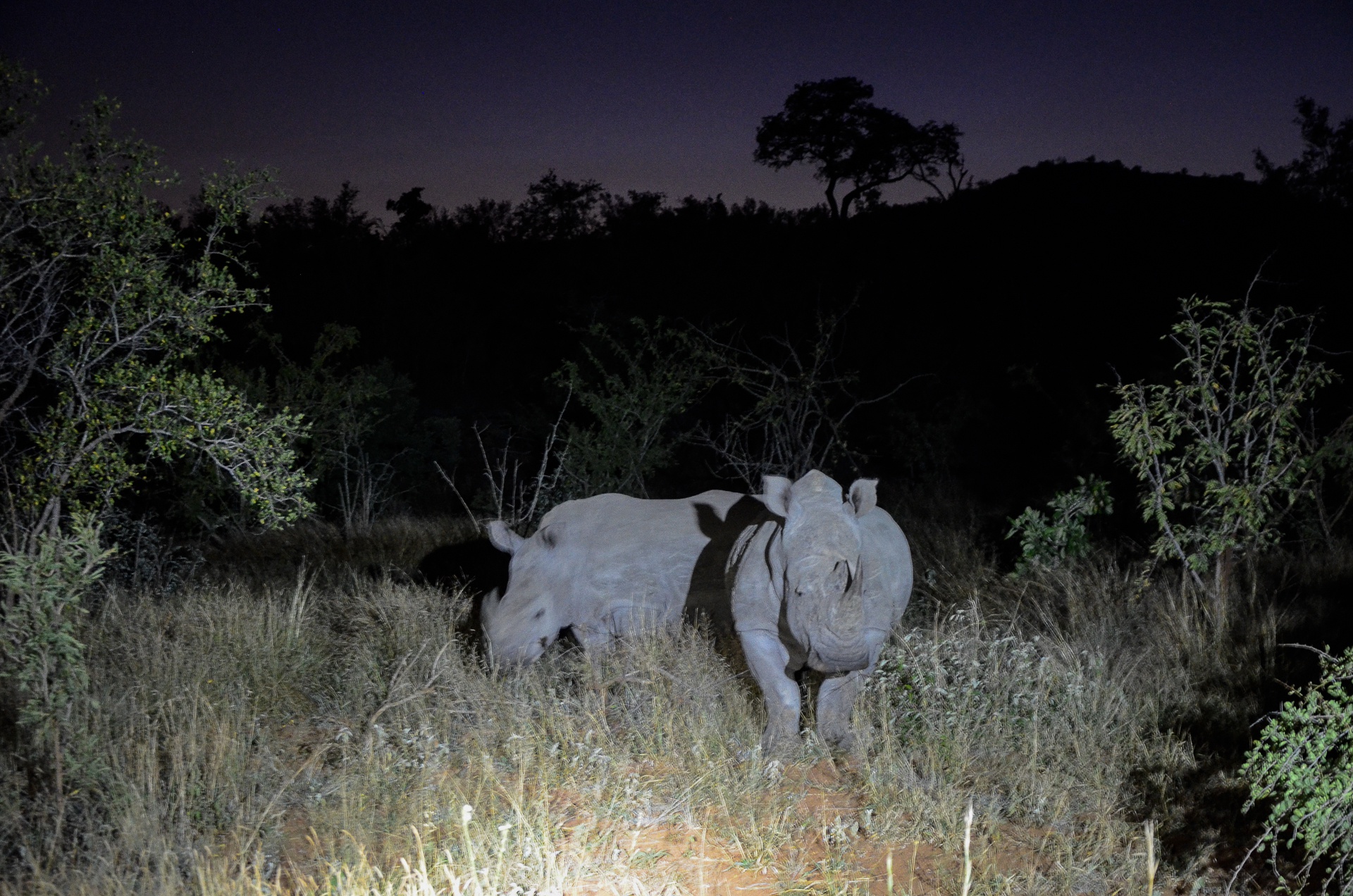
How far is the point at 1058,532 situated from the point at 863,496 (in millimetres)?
3186

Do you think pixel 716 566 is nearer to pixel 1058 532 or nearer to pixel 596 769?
pixel 596 769

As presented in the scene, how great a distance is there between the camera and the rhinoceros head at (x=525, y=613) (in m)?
5.15

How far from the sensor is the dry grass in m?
3.40

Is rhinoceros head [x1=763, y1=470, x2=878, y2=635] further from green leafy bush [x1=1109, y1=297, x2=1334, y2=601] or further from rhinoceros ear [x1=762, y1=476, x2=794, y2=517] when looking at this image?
green leafy bush [x1=1109, y1=297, x2=1334, y2=601]

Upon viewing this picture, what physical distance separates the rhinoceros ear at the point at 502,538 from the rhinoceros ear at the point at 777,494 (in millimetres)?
1789

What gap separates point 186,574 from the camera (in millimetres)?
8547

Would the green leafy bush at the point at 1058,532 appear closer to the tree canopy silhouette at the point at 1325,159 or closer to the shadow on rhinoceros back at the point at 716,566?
the shadow on rhinoceros back at the point at 716,566

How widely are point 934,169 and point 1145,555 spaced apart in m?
21.1

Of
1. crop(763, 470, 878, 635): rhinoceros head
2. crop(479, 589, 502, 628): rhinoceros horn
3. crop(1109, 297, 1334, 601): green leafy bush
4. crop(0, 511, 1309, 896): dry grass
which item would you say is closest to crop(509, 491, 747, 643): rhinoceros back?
crop(479, 589, 502, 628): rhinoceros horn

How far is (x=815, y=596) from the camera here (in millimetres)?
3959

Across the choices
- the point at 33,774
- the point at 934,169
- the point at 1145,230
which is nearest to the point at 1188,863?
the point at 33,774

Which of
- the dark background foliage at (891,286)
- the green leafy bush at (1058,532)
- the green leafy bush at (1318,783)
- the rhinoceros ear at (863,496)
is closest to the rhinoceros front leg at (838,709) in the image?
the rhinoceros ear at (863,496)

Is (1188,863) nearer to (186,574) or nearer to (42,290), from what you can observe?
(42,290)

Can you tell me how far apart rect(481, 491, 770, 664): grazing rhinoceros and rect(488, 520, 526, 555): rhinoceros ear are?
11 centimetres
